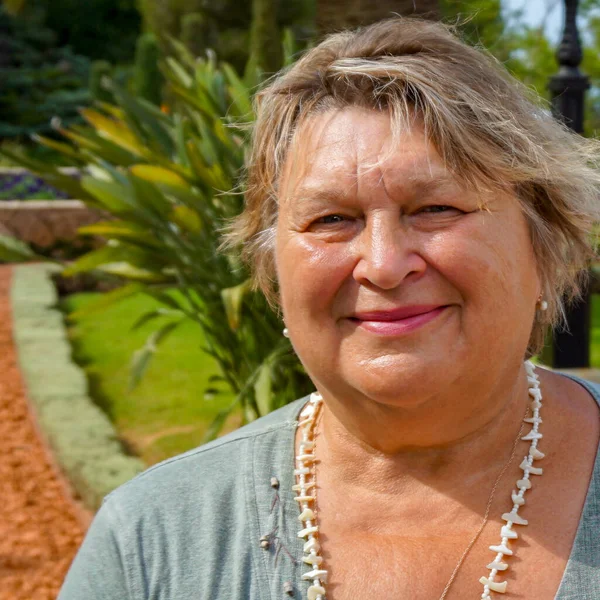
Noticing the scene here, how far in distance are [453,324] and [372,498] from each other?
14.5 inches

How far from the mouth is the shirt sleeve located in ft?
1.96

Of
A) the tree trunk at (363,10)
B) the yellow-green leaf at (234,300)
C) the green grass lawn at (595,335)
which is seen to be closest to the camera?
the yellow-green leaf at (234,300)

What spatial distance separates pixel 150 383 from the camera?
6816 millimetres

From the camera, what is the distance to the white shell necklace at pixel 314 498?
→ 157cm

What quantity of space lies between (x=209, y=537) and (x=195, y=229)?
7.51ft

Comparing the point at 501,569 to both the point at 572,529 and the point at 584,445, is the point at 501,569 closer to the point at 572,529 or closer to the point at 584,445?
the point at 572,529

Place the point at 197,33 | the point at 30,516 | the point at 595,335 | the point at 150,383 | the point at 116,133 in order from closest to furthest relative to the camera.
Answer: the point at 116,133, the point at 30,516, the point at 150,383, the point at 595,335, the point at 197,33

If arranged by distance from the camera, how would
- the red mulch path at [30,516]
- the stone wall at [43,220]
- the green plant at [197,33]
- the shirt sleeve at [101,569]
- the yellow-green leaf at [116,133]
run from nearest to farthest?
the shirt sleeve at [101,569] → the yellow-green leaf at [116,133] → the red mulch path at [30,516] → the stone wall at [43,220] → the green plant at [197,33]

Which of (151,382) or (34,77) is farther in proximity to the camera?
(34,77)

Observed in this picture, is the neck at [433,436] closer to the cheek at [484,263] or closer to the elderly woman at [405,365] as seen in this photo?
the elderly woman at [405,365]

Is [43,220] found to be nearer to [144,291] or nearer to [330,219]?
[144,291]

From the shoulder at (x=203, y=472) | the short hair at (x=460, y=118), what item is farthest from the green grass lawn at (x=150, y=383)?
the short hair at (x=460, y=118)

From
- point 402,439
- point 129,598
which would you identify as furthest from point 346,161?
point 129,598

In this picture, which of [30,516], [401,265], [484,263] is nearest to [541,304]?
[484,263]
